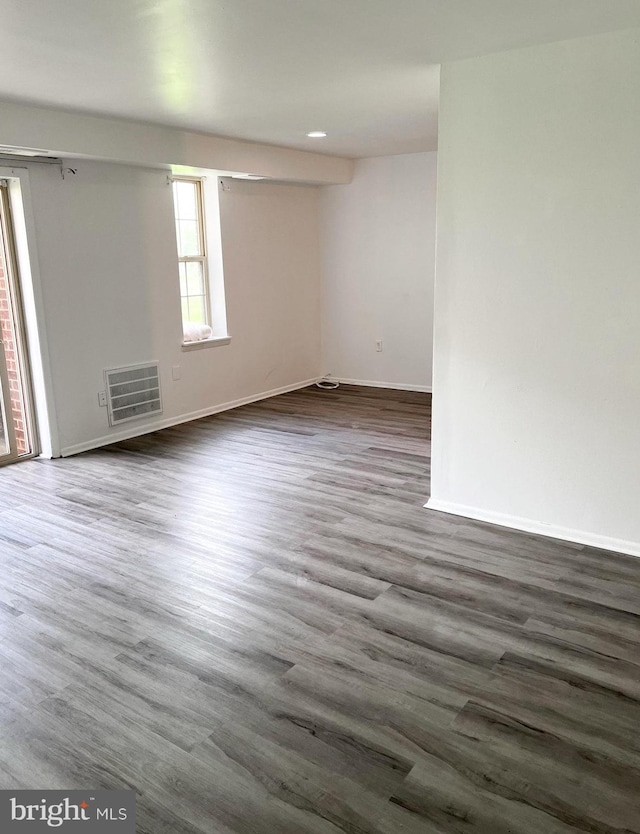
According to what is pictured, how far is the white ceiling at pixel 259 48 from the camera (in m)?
2.50

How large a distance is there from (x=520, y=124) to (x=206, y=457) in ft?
10.00

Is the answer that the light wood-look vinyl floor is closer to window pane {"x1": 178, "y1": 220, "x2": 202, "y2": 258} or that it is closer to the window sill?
the window sill

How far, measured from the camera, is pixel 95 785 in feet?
6.32

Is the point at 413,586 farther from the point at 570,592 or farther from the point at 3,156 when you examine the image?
the point at 3,156

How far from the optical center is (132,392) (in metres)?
5.48

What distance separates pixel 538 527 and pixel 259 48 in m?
2.71

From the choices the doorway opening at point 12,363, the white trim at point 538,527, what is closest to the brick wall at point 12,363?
the doorway opening at point 12,363

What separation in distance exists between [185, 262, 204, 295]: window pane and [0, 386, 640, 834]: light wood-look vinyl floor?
257 centimetres

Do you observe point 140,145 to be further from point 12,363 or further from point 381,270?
point 381,270

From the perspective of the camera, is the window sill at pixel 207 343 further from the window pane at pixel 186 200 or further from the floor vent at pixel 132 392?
the window pane at pixel 186 200

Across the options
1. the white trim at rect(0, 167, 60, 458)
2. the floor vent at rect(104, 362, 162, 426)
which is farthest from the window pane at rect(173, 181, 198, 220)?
the white trim at rect(0, 167, 60, 458)

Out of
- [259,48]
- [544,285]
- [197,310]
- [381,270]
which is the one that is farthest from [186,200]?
[544,285]

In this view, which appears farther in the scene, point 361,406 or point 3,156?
point 361,406

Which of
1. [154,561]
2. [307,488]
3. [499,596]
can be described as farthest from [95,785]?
[307,488]
